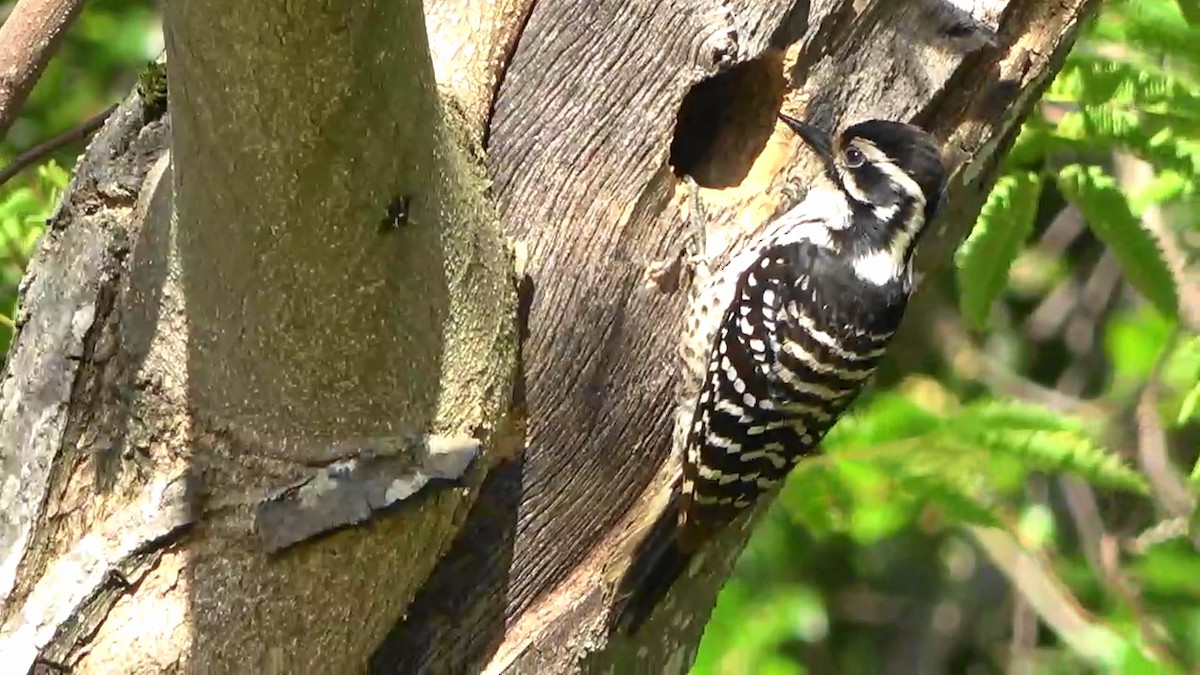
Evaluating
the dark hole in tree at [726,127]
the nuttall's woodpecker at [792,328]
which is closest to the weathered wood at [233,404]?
the nuttall's woodpecker at [792,328]

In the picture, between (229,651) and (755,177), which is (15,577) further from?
(755,177)

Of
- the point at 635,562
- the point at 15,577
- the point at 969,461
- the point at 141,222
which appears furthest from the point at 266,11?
the point at 969,461

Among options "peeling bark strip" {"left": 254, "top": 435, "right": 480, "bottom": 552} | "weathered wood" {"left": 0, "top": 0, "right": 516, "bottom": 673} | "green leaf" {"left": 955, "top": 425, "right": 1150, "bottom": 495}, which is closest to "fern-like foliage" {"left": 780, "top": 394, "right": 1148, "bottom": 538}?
"green leaf" {"left": 955, "top": 425, "right": 1150, "bottom": 495}

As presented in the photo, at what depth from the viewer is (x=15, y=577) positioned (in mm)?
2557

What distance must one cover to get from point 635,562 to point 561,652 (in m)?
0.23

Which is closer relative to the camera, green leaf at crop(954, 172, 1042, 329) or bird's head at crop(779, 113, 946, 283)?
bird's head at crop(779, 113, 946, 283)

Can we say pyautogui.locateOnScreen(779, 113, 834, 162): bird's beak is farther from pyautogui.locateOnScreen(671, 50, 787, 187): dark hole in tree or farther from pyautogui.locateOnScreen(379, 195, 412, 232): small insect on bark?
pyautogui.locateOnScreen(379, 195, 412, 232): small insect on bark

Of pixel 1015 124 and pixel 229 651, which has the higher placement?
pixel 1015 124

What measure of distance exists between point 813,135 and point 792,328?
56cm

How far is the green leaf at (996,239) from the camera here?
360 centimetres

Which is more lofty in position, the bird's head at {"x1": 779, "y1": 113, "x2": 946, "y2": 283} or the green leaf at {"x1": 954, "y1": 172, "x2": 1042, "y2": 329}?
the bird's head at {"x1": 779, "y1": 113, "x2": 946, "y2": 283}

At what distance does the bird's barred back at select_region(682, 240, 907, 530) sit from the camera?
3.33 m

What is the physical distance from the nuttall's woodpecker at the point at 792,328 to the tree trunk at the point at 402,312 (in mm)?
77

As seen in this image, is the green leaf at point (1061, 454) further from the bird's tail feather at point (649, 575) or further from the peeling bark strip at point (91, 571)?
the peeling bark strip at point (91, 571)
